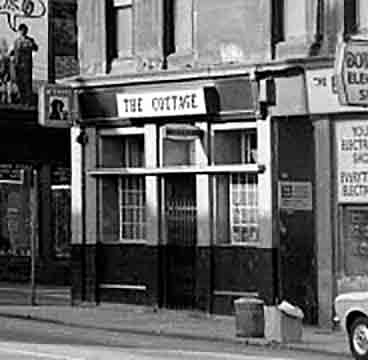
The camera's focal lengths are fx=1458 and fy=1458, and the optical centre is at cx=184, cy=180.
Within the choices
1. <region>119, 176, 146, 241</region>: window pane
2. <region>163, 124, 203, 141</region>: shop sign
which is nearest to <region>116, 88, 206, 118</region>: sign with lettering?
<region>163, 124, 203, 141</region>: shop sign

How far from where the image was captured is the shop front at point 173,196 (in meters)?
27.9

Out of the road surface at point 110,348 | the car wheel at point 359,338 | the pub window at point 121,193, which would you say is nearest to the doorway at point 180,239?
the pub window at point 121,193

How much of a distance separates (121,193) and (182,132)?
299 cm

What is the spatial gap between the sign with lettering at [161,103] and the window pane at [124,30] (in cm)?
120

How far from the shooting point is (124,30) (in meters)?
30.8

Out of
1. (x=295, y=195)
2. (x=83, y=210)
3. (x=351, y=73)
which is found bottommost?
(x=83, y=210)

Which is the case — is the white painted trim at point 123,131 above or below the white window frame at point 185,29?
below

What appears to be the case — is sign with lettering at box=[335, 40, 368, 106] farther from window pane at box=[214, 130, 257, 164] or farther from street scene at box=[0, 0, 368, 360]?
window pane at box=[214, 130, 257, 164]

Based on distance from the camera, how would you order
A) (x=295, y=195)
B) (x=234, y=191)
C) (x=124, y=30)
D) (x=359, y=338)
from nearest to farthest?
(x=359, y=338)
(x=295, y=195)
(x=234, y=191)
(x=124, y=30)

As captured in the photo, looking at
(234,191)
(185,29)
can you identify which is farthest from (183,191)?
(185,29)

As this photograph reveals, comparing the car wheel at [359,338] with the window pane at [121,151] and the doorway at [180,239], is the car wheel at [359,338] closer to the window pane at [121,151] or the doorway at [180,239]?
the doorway at [180,239]

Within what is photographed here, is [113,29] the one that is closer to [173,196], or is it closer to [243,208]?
[173,196]

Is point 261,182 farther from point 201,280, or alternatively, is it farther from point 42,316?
point 42,316

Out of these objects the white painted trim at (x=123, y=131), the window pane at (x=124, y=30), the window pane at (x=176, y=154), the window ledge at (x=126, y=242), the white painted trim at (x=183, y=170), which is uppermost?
the window pane at (x=124, y=30)
